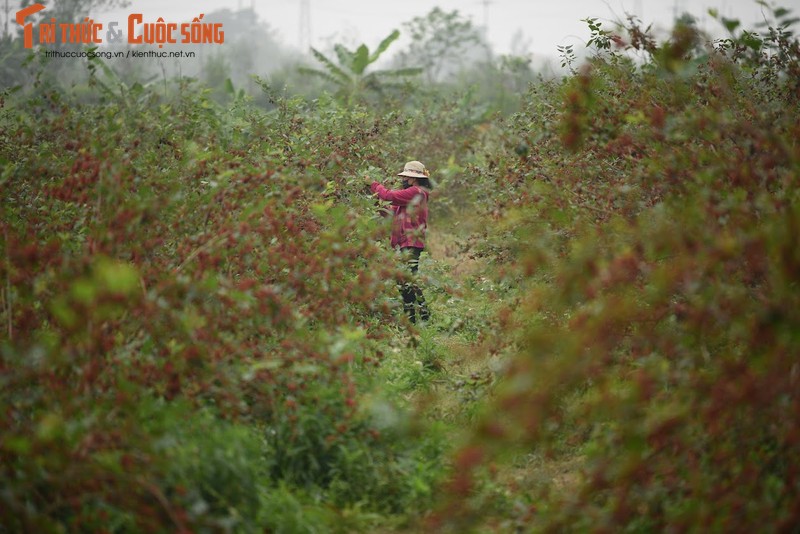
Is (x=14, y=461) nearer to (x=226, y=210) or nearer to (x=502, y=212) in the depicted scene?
(x=226, y=210)

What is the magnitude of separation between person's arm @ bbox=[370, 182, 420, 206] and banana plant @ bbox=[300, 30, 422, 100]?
9.92 m

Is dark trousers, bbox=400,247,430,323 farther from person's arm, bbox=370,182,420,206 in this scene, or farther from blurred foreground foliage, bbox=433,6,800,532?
blurred foreground foliage, bbox=433,6,800,532

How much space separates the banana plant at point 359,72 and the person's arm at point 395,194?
391 inches

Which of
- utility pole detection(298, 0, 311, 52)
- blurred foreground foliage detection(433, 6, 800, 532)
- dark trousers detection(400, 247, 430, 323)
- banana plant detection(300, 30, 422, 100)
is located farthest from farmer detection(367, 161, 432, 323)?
utility pole detection(298, 0, 311, 52)

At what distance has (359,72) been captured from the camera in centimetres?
1939

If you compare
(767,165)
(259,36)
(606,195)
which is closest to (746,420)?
(767,165)

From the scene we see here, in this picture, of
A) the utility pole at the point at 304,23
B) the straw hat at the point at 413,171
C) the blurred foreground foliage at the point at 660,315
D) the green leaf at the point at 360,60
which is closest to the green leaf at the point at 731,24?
the blurred foreground foliage at the point at 660,315

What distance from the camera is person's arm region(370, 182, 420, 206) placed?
25.1 ft

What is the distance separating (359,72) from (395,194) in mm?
12447

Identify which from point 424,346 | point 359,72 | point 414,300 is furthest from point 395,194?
point 359,72

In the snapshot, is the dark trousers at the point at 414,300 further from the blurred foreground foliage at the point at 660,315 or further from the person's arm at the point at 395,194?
the blurred foreground foliage at the point at 660,315

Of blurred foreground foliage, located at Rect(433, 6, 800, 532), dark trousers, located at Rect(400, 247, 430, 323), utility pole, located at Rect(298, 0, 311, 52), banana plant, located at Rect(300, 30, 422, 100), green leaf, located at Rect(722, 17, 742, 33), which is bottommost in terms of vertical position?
dark trousers, located at Rect(400, 247, 430, 323)

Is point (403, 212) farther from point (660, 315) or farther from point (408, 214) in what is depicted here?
point (660, 315)

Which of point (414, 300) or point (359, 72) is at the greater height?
point (359, 72)
